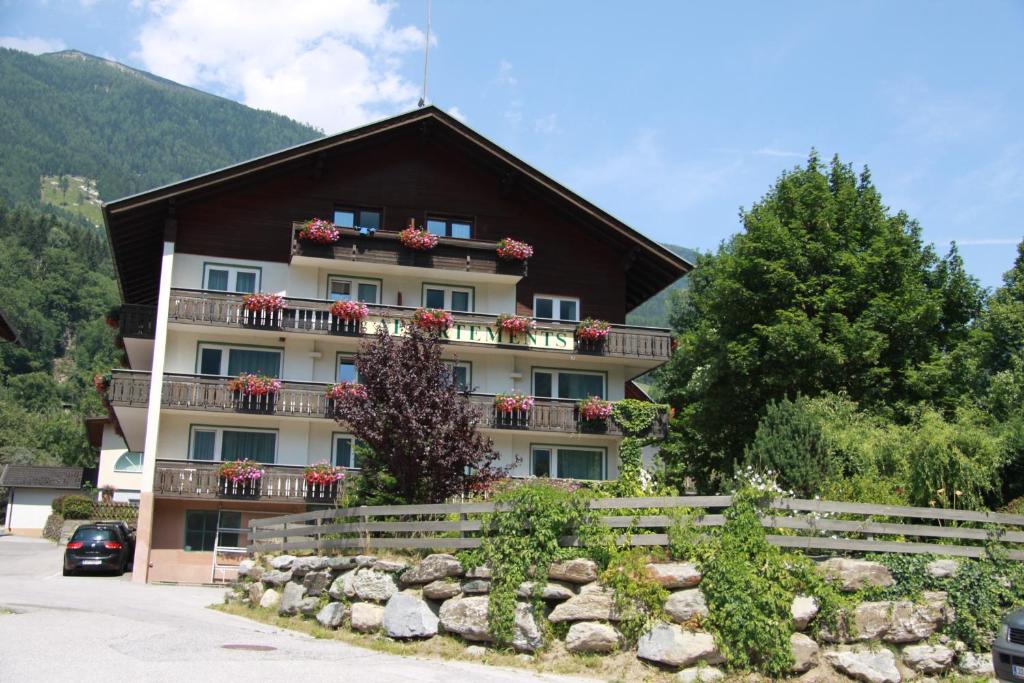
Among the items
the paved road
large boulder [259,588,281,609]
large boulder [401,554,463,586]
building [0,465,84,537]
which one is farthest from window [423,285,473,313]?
building [0,465,84,537]

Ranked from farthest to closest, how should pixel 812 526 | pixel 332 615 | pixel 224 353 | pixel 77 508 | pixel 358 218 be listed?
pixel 77 508 < pixel 358 218 < pixel 224 353 < pixel 332 615 < pixel 812 526

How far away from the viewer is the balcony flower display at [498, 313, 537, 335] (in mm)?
34125

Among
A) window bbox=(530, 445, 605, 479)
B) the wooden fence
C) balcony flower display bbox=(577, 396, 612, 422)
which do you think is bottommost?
the wooden fence

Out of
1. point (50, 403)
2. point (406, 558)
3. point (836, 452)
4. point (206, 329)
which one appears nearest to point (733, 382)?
point (836, 452)

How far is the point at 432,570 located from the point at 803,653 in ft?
18.6

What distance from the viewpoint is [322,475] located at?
3155 centimetres

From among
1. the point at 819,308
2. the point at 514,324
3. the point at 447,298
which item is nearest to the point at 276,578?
the point at 514,324

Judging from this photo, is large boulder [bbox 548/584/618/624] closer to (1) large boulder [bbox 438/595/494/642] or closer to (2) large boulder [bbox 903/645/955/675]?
(1) large boulder [bbox 438/595/494/642]

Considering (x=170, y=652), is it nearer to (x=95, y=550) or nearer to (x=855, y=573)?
(x=855, y=573)

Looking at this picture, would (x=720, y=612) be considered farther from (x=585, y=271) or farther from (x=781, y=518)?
(x=585, y=271)

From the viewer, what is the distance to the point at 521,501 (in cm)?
1578

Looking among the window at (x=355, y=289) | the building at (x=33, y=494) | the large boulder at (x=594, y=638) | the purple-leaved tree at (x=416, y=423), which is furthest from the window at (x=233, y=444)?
the building at (x=33, y=494)

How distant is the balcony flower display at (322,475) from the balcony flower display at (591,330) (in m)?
9.14

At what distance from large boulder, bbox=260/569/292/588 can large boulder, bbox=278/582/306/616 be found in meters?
0.61
